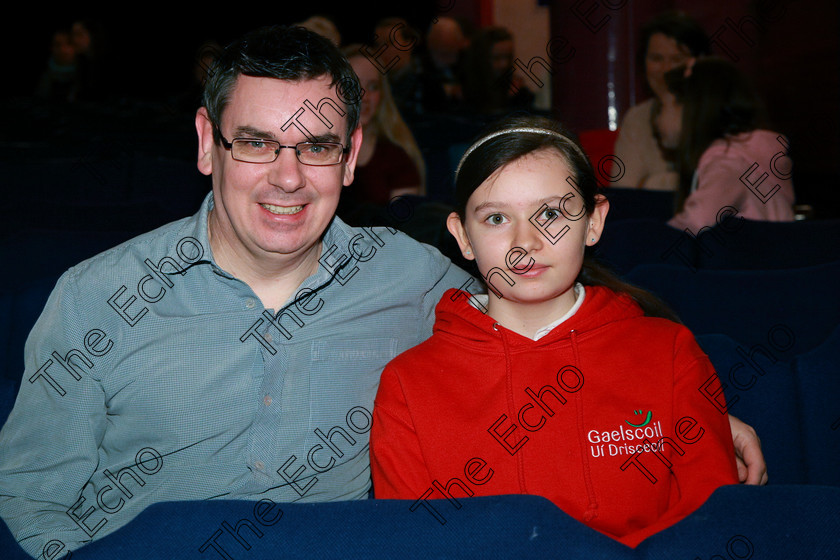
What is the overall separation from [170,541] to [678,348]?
0.98m

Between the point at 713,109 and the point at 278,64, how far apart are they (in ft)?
7.39

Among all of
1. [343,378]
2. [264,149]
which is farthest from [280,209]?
[343,378]

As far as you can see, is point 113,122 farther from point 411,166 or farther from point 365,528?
point 365,528

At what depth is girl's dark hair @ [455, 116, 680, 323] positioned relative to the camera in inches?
57.6

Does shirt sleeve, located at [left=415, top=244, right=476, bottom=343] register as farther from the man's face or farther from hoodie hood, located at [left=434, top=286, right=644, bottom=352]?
the man's face

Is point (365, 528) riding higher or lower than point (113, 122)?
higher

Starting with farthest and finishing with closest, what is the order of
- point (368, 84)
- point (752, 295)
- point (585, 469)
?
point (368, 84) < point (752, 295) < point (585, 469)

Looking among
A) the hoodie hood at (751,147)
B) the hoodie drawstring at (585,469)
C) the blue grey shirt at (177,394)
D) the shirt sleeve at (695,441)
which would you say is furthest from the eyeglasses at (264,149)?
the hoodie hood at (751,147)

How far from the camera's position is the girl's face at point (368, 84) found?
3.66m

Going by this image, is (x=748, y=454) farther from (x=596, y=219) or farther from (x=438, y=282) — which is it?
(x=438, y=282)

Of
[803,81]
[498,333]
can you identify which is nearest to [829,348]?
[498,333]

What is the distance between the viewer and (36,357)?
1379mm

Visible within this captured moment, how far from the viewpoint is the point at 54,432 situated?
135cm

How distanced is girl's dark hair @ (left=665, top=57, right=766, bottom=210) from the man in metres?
2.00
